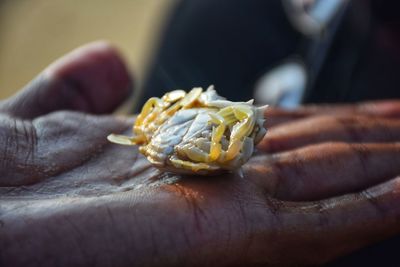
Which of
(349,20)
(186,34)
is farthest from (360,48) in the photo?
(186,34)

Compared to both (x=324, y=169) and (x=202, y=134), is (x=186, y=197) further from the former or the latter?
(x=324, y=169)

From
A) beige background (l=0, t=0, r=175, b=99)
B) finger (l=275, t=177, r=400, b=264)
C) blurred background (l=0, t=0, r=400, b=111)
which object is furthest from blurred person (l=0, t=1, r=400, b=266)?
beige background (l=0, t=0, r=175, b=99)

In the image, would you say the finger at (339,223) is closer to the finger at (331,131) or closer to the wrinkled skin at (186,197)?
the wrinkled skin at (186,197)

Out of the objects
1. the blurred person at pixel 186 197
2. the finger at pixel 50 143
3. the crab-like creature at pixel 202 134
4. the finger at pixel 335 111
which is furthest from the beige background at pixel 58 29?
the crab-like creature at pixel 202 134

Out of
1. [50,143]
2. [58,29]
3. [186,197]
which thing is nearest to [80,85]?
[50,143]

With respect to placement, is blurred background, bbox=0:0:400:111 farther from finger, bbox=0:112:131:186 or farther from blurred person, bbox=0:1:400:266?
finger, bbox=0:112:131:186

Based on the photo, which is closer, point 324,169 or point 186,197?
point 186,197
